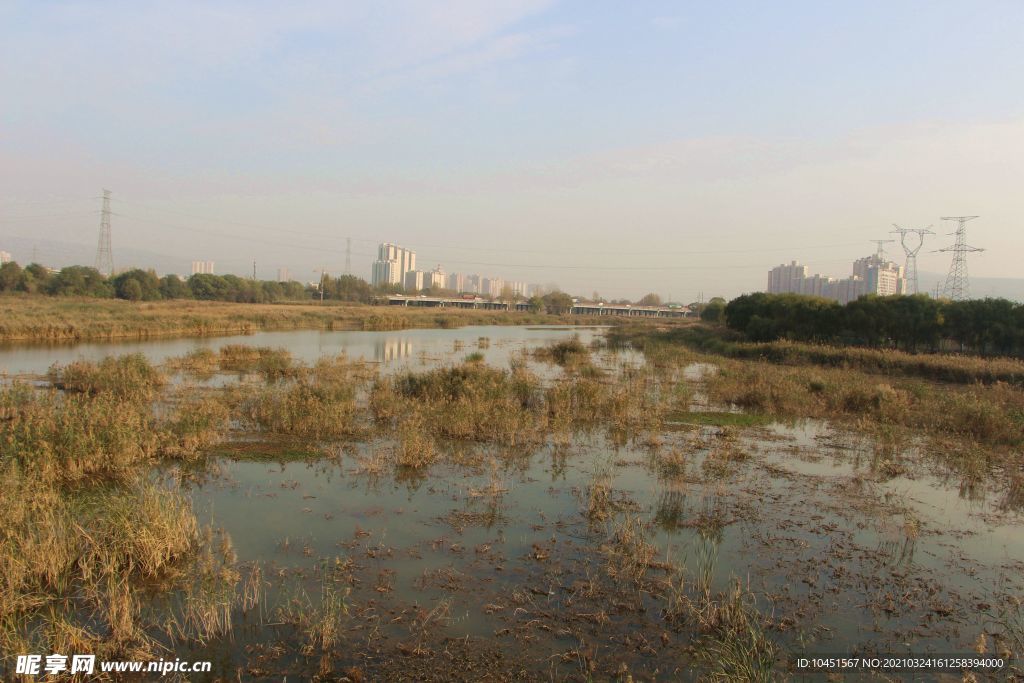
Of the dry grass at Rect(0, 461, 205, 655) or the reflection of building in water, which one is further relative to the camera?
the reflection of building in water

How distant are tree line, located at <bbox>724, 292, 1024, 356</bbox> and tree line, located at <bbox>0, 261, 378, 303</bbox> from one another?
61.2 meters

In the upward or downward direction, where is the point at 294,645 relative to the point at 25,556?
downward

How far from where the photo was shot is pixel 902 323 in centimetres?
2972

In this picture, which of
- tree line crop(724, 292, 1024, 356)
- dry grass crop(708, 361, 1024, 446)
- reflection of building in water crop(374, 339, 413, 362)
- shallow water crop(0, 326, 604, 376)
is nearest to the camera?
dry grass crop(708, 361, 1024, 446)

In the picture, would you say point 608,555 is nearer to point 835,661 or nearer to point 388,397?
point 835,661

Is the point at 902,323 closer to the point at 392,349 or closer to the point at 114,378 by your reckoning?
the point at 392,349

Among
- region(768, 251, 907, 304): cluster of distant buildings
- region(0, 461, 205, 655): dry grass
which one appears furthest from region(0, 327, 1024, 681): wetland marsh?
region(768, 251, 907, 304): cluster of distant buildings

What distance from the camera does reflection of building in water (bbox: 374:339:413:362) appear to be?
29.4m

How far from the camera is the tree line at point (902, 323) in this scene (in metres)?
27.3

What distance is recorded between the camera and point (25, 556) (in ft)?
19.1

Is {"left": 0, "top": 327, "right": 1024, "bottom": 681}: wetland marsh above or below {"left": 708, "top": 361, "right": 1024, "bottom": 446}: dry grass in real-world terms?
below

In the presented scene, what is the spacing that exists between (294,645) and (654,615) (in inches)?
129

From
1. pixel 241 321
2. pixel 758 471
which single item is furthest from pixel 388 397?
pixel 241 321

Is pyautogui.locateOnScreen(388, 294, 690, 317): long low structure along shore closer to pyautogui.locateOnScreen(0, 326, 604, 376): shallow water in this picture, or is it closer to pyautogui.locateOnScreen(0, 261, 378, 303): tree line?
pyautogui.locateOnScreen(0, 261, 378, 303): tree line
